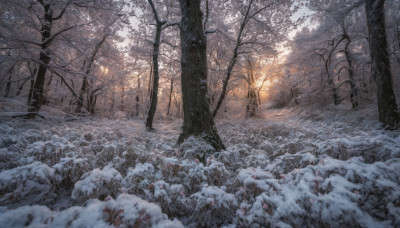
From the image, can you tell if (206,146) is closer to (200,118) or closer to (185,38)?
(200,118)

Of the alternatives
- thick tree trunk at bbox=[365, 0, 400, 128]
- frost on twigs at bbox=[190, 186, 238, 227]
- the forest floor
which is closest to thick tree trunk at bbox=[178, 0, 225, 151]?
the forest floor

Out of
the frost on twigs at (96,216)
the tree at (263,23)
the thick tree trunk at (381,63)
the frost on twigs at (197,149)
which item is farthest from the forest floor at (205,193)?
the tree at (263,23)

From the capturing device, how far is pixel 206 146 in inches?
123

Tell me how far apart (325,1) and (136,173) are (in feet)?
42.5

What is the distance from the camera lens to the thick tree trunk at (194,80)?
3502 millimetres

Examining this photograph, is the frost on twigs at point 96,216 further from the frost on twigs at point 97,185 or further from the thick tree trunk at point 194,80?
the thick tree trunk at point 194,80

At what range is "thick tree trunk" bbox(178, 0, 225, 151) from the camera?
3502mm

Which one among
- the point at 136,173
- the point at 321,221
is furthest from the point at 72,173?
the point at 321,221

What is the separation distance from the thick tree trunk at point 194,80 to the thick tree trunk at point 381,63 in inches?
207

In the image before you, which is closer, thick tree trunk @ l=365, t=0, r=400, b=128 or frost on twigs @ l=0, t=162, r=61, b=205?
frost on twigs @ l=0, t=162, r=61, b=205

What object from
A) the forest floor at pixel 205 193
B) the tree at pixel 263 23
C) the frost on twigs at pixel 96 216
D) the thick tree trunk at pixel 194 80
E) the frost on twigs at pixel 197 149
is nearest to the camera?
the frost on twigs at pixel 96 216

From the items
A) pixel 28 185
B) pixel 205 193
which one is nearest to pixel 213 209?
pixel 205 193

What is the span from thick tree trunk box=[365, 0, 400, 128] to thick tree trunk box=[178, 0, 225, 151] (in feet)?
17.3

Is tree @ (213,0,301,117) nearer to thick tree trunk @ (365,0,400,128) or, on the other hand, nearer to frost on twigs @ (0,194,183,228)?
thick tree trunk @ (365,0,400,128)
